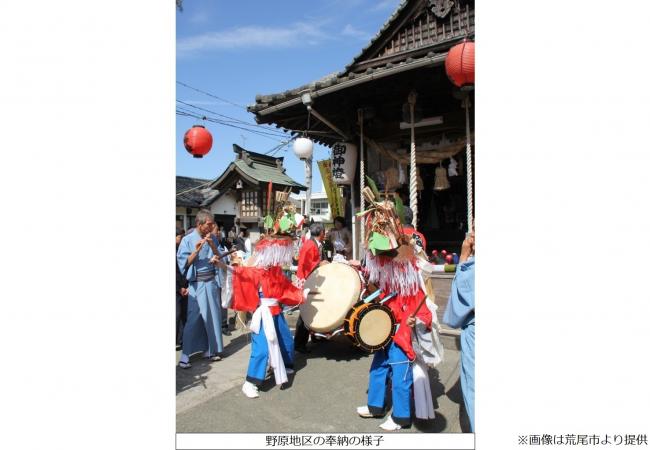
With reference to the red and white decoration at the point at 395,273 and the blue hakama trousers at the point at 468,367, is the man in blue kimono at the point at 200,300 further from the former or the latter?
the blue hakama trousers at the point at 468,367

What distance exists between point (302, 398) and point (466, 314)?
70.4 inches

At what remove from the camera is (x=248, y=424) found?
3146 millimetres

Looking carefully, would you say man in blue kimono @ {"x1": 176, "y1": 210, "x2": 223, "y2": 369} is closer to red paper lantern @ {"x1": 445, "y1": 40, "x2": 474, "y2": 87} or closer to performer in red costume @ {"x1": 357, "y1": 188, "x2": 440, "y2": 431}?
performer in red costume @ {"x1": 357, "y1": 188, "x2": 440, "y2": 431}

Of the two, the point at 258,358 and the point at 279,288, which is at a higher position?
the point at 279,288

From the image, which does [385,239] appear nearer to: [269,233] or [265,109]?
[269,233]

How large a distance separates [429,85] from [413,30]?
151 centimetres

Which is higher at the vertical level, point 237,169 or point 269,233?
point 237,169

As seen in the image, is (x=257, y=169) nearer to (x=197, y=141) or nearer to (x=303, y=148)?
(x=303, y=148)

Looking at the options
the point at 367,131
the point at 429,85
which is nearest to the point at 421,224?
the point at 367,131

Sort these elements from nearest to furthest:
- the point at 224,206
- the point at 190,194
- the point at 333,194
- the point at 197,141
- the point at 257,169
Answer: the point at 197,141 → the point at 333,194 → the point at 257,169 → the point at 224,206 → the point at 190,194

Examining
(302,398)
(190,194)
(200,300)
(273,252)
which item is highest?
(190,194)

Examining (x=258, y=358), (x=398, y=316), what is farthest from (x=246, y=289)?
(x=398, y=316)

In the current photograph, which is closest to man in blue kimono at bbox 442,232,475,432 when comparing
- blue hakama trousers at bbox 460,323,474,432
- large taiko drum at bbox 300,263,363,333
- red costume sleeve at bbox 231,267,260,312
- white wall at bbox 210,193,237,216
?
blue hakama trousers at bbox 460,323,474,432

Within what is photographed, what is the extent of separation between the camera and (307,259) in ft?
15.0
